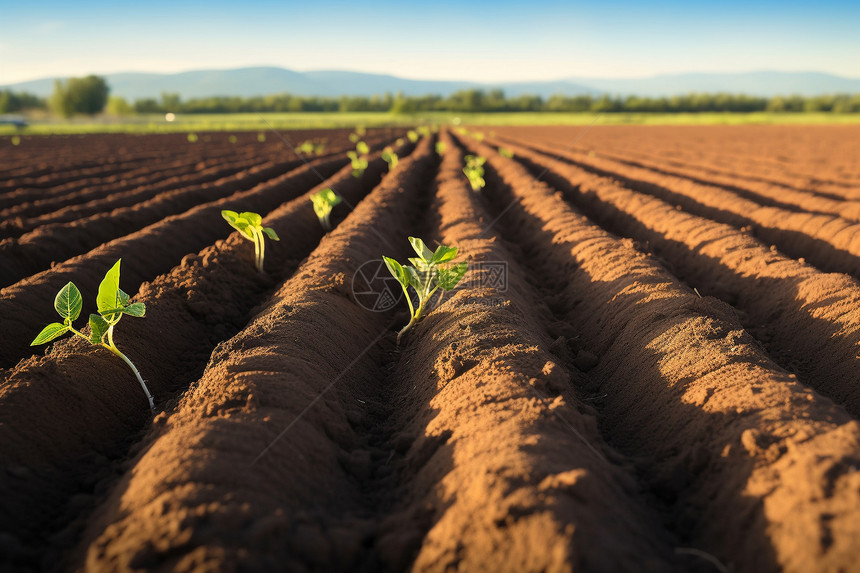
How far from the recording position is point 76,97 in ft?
256

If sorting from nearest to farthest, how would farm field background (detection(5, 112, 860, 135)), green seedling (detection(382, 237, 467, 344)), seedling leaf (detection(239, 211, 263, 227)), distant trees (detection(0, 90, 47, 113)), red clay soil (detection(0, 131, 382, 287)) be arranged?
1. green seedling (detection(382, 237, 467, 344))
2. seedling leaf (detection(239, 211, 263, 227))
3. red clay soil (detection(0, 131, 382, 287))
4. farm field background (detection(5, 112, 860, 135))
5. distant trees (detection(0, 90, 47, 113))

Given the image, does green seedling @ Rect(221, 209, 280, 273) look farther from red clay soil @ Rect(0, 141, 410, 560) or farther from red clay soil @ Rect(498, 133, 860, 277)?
red clay soil @ Rect(498, 133, 860, 277)

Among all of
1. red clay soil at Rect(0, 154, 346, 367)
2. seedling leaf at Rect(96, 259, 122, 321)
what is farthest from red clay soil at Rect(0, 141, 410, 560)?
red clay soil at Rect(0, 154, 346, 367)

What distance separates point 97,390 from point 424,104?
98.8m

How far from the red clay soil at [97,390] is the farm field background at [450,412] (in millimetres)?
17

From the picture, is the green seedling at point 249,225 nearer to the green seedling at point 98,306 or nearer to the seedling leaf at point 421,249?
the seedling leaf at point 421,249

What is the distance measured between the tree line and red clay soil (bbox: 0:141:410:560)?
7924cm

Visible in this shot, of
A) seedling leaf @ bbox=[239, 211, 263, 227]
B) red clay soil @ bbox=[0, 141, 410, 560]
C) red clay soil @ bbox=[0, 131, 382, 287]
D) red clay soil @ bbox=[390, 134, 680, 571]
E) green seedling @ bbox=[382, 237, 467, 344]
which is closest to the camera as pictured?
red clay soil @ bbox=[390, 134, 680, 571]

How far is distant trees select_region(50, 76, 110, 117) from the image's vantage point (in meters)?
77.4

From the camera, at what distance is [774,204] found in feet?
34.6

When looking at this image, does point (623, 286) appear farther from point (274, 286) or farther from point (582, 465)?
point (274, 286)

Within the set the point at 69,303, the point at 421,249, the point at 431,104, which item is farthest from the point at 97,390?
the point at 431,104

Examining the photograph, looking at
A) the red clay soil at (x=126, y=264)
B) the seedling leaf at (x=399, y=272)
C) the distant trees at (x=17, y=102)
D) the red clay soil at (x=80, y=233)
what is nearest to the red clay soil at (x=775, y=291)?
the seedling leaf at (x=399, y=272)

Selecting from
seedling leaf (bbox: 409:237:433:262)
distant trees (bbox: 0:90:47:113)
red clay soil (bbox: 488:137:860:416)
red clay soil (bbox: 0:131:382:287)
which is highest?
seedling leaf (bbox: 409:237:433:262)
